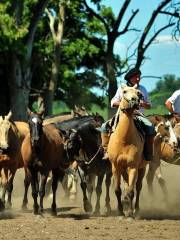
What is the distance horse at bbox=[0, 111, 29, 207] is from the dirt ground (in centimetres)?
65

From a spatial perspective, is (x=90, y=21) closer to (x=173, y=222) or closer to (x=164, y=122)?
(x=164, y=122)

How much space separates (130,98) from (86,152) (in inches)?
140

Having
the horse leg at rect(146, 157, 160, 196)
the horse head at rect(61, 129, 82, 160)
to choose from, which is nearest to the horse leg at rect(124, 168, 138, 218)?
the horse head at rect(61, 129, 82, 160)

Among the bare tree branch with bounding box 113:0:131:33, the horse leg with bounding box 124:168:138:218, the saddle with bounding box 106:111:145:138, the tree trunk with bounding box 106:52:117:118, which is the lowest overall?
the horse leg with bounding box 124:168:138:218

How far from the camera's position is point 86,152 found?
18.4 metres

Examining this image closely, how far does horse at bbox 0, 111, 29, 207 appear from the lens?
17516mm

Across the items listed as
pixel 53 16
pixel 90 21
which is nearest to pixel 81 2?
pixel 53 16

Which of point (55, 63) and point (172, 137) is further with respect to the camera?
point (55, 63)

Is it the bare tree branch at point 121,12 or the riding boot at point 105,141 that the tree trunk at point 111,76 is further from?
the riding boot at point 105,141

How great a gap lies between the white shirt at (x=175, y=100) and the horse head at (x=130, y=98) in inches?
116

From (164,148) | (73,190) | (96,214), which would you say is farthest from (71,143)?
(164,148)

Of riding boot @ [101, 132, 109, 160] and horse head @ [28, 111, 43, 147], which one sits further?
riding boot @ [101, 132, 109, 160]

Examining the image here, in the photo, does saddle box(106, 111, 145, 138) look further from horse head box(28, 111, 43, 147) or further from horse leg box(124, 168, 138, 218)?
horse head box(28, 111, 43, 147)

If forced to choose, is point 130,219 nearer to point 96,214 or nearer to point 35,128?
point 96,214
